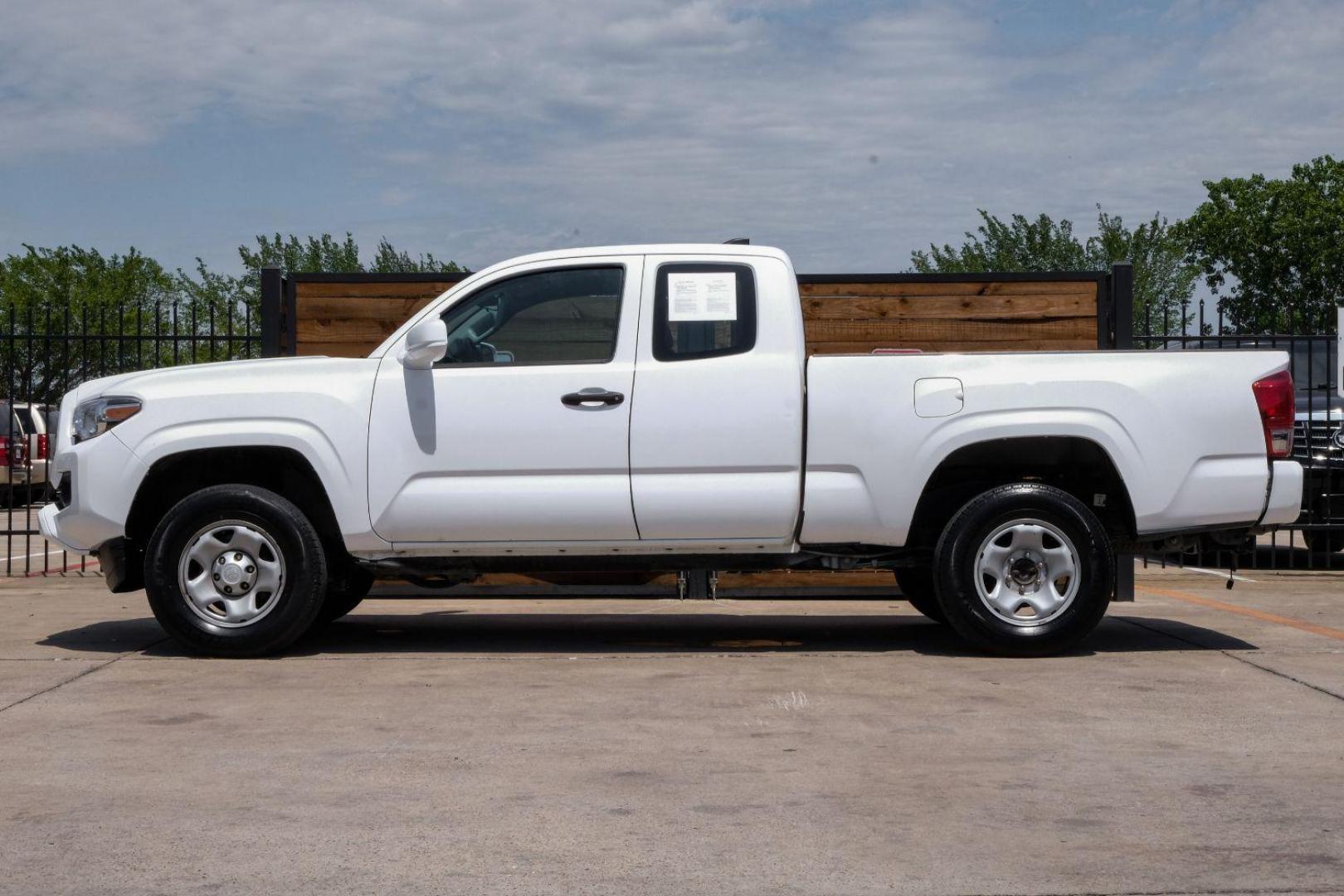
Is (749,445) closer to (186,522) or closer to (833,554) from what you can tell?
(833,554)

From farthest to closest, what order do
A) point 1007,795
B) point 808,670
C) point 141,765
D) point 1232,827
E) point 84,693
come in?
point 808,670 → point 84,693 → point 141,765 → point 1007,795 → point 1232,827

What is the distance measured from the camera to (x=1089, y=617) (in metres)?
7.68

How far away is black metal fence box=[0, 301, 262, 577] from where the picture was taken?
12.7m

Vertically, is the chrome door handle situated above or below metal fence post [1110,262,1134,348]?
below

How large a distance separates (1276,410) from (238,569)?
516 cm

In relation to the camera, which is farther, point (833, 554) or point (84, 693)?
point (833, 554)

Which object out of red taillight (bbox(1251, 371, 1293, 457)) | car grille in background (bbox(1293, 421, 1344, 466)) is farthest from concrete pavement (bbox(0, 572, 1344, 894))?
car grille in background (bbox(1293, 421, 1344, 466))

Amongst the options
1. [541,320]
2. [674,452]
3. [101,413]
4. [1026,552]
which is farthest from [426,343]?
[1026,552]

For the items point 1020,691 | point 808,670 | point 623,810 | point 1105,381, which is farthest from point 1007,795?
point 1105,381

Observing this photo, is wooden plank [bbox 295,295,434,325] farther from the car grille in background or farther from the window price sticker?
the car grille in background

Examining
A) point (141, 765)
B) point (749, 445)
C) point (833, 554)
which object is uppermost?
point (749, 445)

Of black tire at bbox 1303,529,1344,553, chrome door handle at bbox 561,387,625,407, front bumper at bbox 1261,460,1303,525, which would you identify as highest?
chrome door handle at bbox 561,387,625,407

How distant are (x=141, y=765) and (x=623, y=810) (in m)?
1.78

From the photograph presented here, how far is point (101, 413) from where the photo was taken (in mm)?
7816
